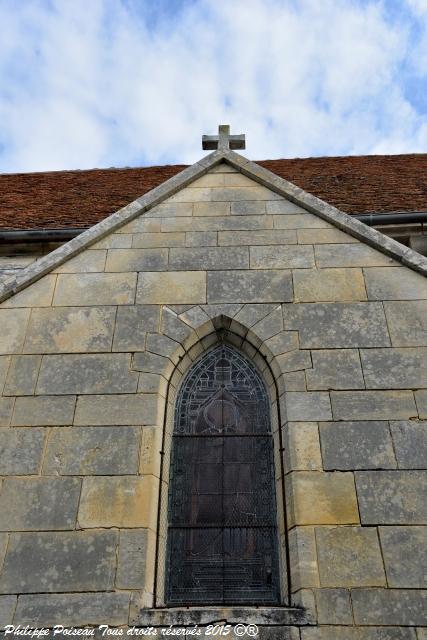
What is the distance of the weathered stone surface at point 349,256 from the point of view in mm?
5168

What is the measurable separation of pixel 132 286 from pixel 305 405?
6.15 feet

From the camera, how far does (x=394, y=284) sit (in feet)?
16.4

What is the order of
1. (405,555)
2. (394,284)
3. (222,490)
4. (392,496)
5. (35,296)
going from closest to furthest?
1. (405,555)
2. (392,496)
3. (222,490)
4. (394,284)
5. (35,296)

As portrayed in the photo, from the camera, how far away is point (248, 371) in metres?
4.92

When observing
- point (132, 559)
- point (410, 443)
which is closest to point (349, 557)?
point (410, 443)

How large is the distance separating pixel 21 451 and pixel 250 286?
2320 mm

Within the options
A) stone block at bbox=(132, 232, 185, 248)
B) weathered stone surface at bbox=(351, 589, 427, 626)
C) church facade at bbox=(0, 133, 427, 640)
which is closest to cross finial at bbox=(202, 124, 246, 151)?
church facade at bbox=(0, 133, 427, 640)

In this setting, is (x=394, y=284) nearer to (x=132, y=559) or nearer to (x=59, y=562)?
(x=132, y=559)

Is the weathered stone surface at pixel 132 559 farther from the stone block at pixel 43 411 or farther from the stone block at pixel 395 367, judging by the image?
the stone block at pixel 395 367

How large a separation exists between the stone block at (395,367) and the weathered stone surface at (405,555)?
1.08 metres

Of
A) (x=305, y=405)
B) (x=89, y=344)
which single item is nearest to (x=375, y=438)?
(x=305, y=405)

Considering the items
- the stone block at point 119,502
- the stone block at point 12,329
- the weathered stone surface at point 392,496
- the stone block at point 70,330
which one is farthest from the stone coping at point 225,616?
the stone block at point 12,329

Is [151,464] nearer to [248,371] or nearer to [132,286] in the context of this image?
[248,371]

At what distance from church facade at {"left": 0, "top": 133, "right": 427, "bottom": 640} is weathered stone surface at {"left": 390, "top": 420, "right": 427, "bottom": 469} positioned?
2cm
